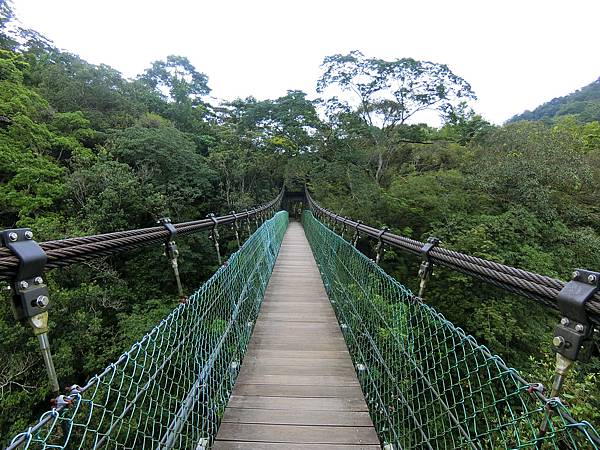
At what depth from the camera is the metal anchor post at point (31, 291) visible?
1.95 feet

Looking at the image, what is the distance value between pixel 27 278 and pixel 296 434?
1221mm

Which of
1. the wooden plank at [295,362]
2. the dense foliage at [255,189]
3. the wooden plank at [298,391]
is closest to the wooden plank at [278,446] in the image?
the wooden plank at [298,391]

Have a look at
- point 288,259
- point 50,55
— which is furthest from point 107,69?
point 288,259

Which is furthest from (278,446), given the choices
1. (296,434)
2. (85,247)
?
(85,247)

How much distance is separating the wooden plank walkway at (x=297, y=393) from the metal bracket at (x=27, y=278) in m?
1.04

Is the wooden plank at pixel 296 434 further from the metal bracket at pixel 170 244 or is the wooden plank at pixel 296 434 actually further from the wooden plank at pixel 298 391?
the metal bracket at pixel 170 244

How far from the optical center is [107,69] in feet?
41.1

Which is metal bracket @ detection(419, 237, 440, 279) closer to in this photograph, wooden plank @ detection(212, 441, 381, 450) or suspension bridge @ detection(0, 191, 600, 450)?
suspension bridge @ detection(0, 191, 600, 450)

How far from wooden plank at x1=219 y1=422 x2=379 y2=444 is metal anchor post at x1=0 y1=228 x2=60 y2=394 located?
0.96m

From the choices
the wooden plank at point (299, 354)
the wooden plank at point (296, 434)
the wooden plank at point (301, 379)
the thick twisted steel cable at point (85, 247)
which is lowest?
the wooden plank at point (299, 354)

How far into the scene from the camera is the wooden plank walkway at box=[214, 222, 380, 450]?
132cm

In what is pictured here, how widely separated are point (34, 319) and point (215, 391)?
1.06m

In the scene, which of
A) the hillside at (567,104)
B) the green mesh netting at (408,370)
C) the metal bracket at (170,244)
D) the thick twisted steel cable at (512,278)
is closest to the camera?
Result: the thick twisted steel cable at (512,278)

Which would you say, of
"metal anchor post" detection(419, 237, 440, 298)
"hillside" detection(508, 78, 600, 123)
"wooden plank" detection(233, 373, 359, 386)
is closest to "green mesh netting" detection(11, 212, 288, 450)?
"wooden plank" detection(233, 373, 359, 386)
